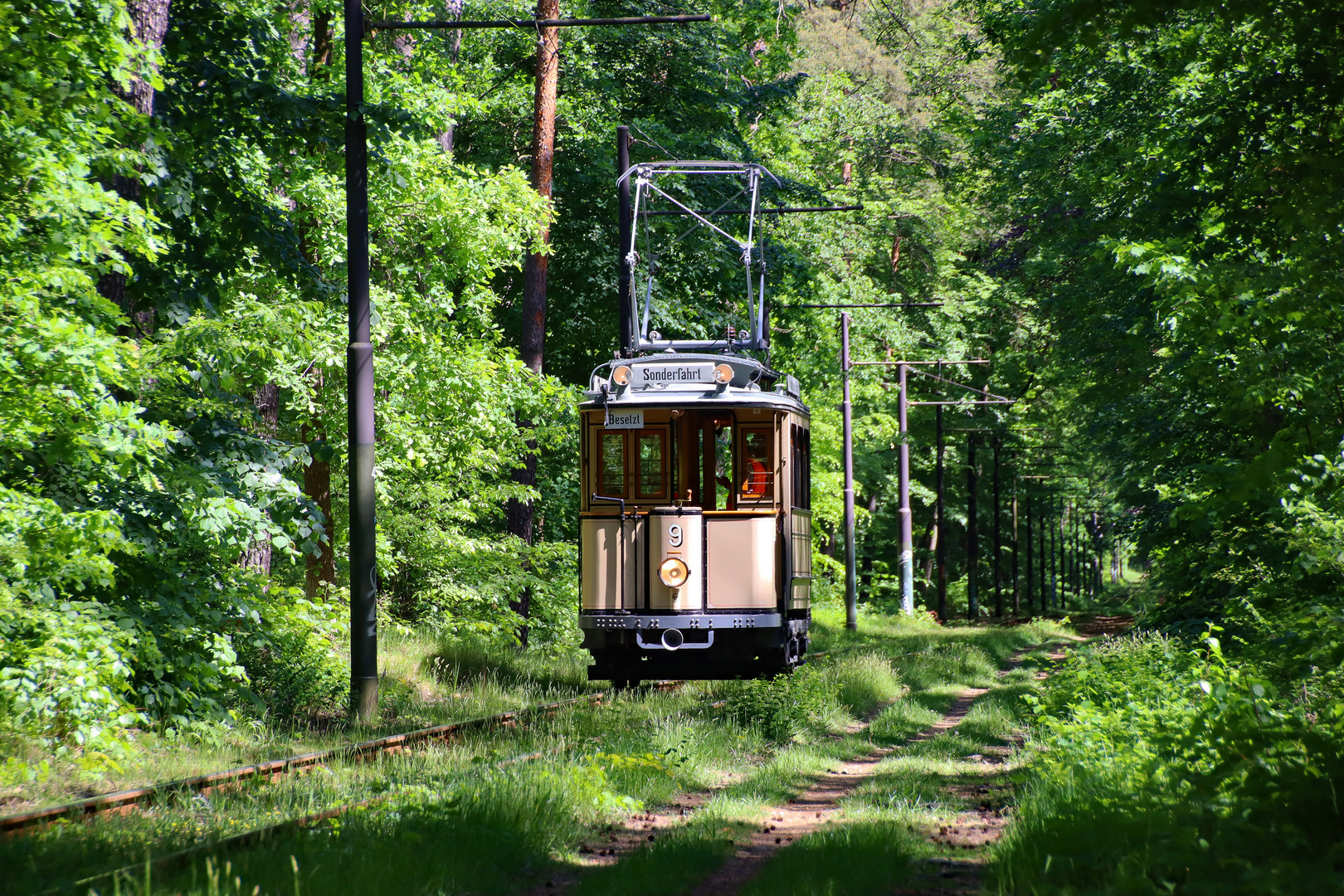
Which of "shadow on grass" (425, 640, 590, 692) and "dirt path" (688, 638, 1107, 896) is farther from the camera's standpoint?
"shadow on grass" (425, 640, 590, 692)

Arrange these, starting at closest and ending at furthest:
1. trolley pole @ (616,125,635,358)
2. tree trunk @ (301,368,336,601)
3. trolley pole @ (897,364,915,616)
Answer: tree trunk @ (301,368,336,601), trolley pole @ (616,125,635,358), trolley pole @ (897,364,915,616)

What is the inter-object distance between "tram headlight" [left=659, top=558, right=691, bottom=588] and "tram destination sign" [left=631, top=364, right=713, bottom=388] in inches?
75.9

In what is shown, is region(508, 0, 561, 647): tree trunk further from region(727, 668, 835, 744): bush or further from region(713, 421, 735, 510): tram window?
region(713, 421, 735, 510): tram window

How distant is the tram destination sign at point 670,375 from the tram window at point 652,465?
55 centimetres

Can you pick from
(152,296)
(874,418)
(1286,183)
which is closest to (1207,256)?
(1286,183)

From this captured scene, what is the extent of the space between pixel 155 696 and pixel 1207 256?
11.3 m

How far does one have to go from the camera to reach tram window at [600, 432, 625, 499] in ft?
43.8

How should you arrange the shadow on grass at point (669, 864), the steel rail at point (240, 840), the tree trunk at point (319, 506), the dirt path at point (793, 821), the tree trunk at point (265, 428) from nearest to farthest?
the steel rail at point (240, 840)
the shadow on grass at point (669, 864)
the dirt path at point (793, 821)
the tree trunk at point (265, 428)
the tree trunk at point (319, 506)

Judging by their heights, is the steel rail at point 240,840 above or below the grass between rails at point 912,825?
above

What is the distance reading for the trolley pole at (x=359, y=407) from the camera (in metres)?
12.8

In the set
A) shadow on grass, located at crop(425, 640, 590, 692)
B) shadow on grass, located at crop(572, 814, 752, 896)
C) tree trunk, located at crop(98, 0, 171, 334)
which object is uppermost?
tree trunk, located at crop(98, 0, 171, 334)

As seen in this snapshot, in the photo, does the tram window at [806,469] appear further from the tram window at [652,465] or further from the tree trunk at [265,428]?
the tree trunk at [265,428]

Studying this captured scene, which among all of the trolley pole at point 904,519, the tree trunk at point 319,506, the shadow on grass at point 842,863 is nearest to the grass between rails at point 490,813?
the shadow on grass at point 842,863

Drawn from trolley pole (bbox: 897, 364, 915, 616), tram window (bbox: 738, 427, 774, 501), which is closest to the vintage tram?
tram window (bbox: 738, 427, 774, 501)
